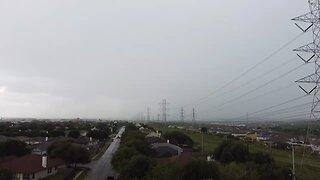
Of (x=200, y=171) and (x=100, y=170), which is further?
(x=100, y=170)

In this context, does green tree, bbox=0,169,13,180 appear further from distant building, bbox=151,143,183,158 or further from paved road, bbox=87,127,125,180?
distant building, bbox=151,143,183,158

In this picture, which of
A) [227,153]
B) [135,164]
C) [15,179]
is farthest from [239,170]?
[15,179]

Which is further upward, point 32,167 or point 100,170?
point 32,167

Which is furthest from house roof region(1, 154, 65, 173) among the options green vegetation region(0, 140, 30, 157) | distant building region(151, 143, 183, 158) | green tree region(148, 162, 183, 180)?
green tree region(148, 162, 183, 180)

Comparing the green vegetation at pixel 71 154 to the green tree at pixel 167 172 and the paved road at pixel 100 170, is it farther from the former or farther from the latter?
the green tree at pixel 167 172

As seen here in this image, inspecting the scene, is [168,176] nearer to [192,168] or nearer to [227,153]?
[192,168]

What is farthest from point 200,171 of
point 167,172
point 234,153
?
point 234,153

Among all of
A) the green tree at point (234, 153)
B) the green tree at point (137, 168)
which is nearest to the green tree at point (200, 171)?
the green tree at point (137, 168)

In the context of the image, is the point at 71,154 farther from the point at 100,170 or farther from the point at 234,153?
the point at 234,153

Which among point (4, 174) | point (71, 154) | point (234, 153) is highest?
point (234, 153)

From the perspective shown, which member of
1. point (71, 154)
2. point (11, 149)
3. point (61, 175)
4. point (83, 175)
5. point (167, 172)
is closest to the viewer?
point (167, 172)
